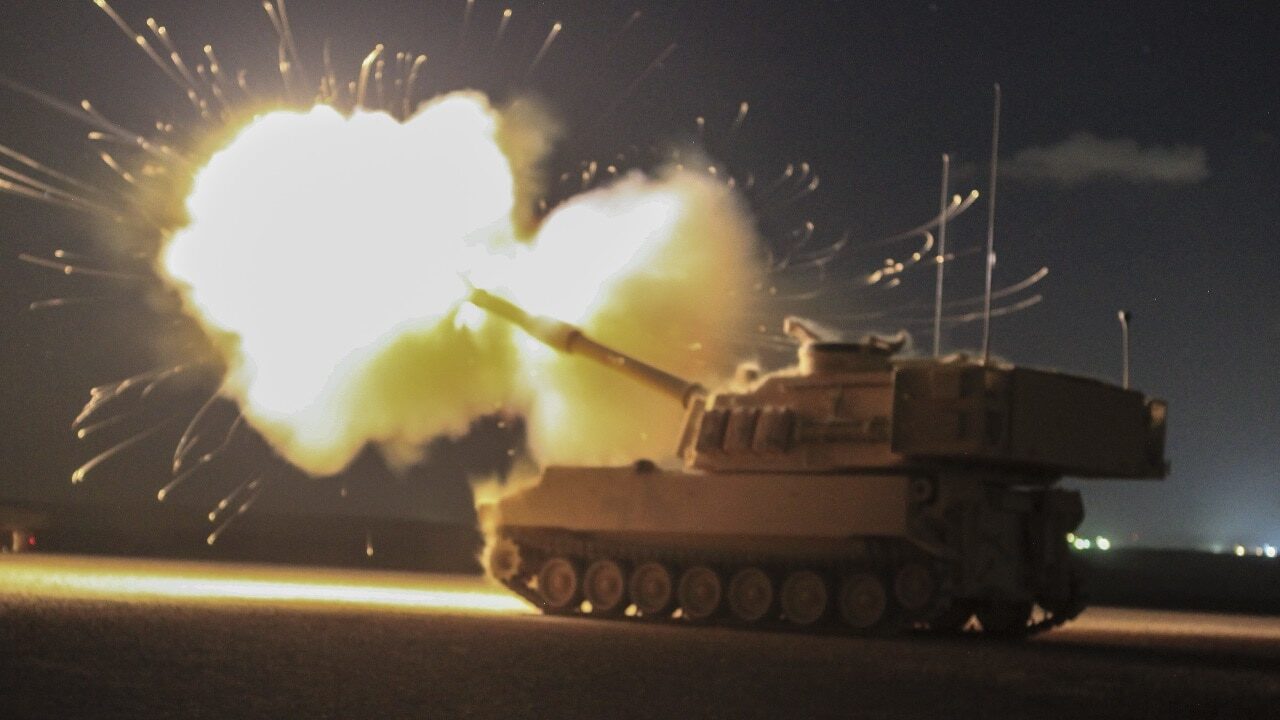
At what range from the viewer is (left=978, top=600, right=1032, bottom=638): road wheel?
Result: 29344 millimetres

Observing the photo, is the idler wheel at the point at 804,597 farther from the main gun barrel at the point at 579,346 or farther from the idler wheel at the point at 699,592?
the main gun barrel at the point at 579,346

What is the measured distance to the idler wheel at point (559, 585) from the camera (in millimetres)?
30594

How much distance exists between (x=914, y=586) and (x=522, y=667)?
10.2 m

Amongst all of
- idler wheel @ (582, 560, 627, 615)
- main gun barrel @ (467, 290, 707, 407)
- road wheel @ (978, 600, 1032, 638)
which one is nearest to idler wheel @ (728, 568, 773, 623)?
idler wheel @ (582, 560, 627, 615)

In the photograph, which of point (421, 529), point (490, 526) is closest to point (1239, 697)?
point (490, 526)

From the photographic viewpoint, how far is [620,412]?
36.1 m

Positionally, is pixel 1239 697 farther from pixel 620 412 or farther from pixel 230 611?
pixel 620 412

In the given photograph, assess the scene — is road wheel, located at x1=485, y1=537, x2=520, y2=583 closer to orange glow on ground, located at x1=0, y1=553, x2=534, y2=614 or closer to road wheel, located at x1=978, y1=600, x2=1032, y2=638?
orange glow on ground, located at x1=0, y1=553, x2=534, y2=614

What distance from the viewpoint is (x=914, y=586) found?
2702 centimetres

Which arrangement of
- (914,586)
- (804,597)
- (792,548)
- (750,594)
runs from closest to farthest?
(914,586), (804,597), (792,548), (750,594)

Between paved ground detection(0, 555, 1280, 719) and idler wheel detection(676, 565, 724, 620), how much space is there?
1114 mm

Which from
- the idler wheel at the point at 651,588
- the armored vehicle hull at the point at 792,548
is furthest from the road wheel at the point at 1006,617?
the idler wheel at the point at 651,588

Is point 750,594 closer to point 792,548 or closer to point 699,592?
point 699,592

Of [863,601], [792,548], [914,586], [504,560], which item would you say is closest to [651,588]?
[792,548]
